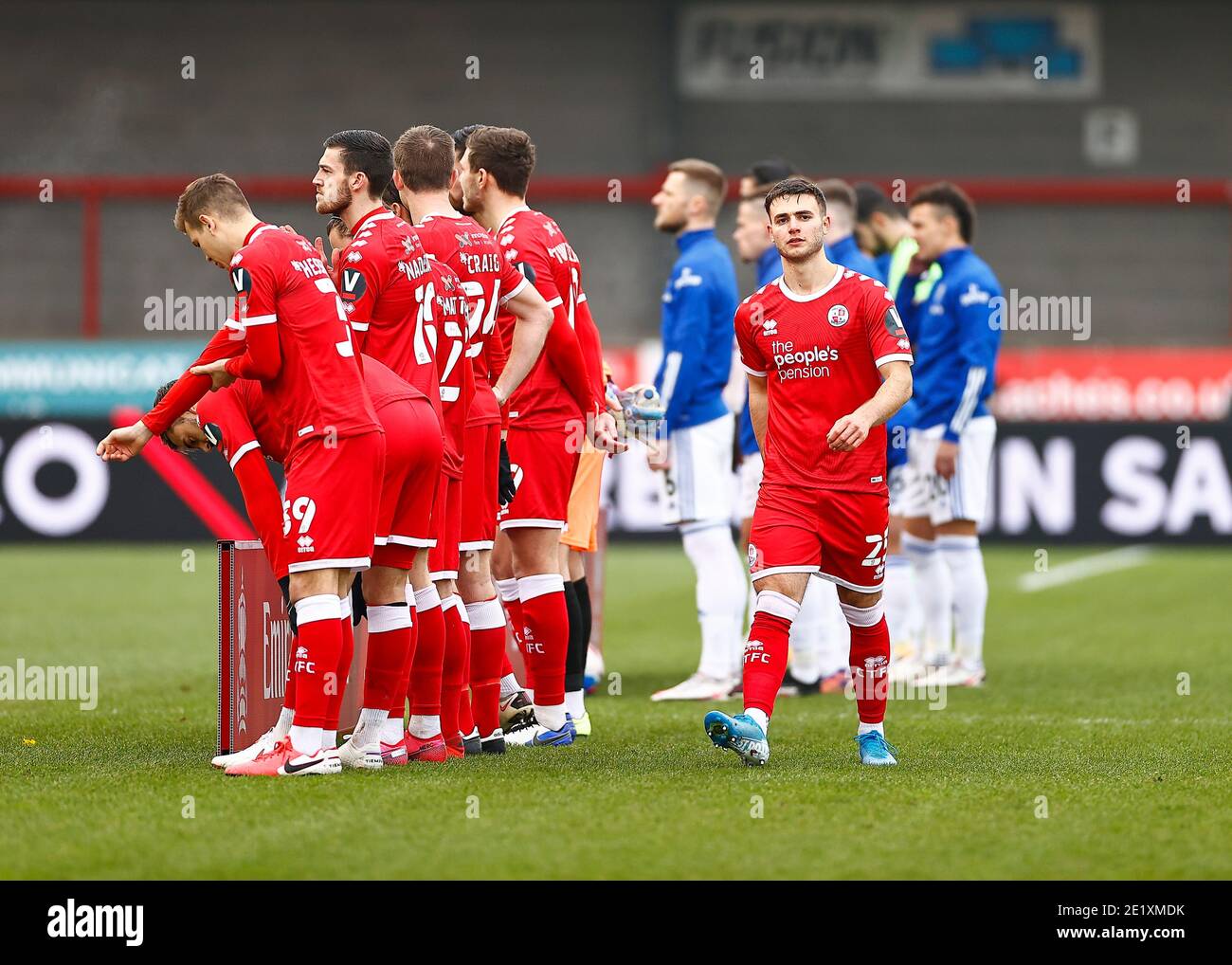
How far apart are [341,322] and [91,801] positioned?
64.2 inches

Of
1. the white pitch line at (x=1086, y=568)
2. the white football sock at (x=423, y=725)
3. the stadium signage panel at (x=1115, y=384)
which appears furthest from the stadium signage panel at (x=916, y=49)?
the white football sock at (x=423, y=725)

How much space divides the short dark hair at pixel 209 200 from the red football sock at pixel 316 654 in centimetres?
128

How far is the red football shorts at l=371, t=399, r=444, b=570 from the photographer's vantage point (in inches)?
229

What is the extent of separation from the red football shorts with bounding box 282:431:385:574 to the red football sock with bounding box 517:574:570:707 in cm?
108

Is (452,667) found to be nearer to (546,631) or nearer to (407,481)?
(546,631)

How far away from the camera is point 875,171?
27266mm

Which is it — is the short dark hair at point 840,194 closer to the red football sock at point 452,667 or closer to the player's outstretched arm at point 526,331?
the player's outstretched arm at point 526,331

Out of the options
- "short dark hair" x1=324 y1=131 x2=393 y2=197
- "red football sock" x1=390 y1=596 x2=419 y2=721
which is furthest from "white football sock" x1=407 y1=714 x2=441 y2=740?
"short dark hair" x1=324 y1=131 x2=393 y2=197

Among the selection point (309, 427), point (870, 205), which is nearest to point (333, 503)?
point (309, 427)

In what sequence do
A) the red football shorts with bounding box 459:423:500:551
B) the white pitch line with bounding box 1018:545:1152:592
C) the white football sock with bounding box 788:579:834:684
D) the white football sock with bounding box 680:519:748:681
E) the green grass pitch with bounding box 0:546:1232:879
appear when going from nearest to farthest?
the green grass pitch with bounding box 0:546:1232:879 → the red football shorts with bounding box 459:423:500:551 → the white football sock with bounding box 680:519:748:681 → the white football sock with bounding box 788:579:834:684 → the white pitch line with bounding box 1018:545:1152:592

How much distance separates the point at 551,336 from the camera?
6.68 metres

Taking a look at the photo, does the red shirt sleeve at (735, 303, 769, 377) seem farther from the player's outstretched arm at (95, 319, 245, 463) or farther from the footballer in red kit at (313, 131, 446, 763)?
the player's outstretched arm at (95, 319, 245, 463)

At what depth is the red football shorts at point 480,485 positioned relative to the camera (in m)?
6.38

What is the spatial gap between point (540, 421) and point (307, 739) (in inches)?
63.6
